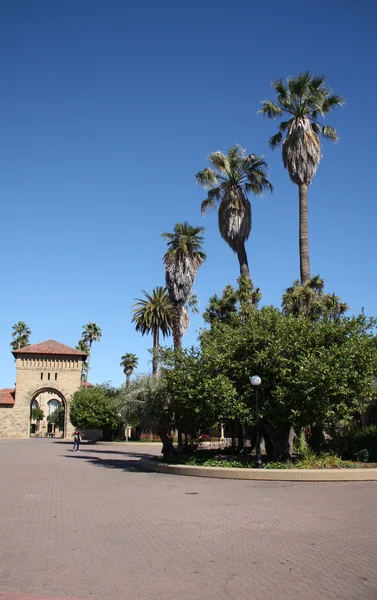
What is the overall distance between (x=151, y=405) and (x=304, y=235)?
11.2 metres

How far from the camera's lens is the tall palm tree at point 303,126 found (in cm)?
2625

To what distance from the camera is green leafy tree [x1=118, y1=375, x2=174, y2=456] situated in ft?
70.8

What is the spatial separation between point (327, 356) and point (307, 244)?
994 cm

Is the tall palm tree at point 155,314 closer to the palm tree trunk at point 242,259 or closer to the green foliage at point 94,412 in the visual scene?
the green foliage at point 94,412

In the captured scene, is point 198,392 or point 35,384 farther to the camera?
point 35,384


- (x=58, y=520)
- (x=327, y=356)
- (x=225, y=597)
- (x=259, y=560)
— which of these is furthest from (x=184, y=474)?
(x=225, y=597)

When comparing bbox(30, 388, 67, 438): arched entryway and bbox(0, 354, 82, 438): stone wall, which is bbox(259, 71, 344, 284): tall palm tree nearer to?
bbox(0, 354, 82, 438): stone wall

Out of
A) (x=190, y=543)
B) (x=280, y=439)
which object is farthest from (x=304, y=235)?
(x=190, y=543)

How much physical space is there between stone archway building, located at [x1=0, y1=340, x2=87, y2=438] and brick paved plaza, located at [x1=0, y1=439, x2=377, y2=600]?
46817mm

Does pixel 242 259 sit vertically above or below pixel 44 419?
above

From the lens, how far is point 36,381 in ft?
195

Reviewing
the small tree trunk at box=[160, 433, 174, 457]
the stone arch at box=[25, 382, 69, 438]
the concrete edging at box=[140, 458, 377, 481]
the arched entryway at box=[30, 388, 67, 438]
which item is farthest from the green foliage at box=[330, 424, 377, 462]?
the arched entryway at box=[30, 388, 67, 438]

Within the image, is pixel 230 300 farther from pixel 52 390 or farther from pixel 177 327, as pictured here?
pixel 52 390

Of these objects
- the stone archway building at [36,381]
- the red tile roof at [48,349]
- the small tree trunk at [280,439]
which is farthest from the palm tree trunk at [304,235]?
the stone archway building at [36,381]
